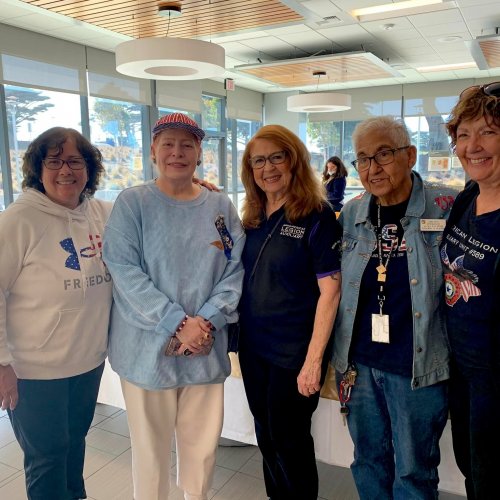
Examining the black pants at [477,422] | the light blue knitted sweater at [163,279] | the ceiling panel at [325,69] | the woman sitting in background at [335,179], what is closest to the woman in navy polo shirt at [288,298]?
the light blue knitted sweater at [163,279]

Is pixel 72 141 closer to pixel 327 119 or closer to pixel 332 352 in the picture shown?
pixel 332 352

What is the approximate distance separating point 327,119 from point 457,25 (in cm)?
573

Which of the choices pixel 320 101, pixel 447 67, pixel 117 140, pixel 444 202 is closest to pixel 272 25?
pixel 320 101

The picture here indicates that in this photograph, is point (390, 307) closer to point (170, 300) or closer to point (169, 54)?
point (170, 300)

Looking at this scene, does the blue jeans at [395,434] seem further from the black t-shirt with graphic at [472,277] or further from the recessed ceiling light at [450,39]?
the recessed ceiling light at [450,39]

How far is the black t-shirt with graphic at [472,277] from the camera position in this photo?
144cm

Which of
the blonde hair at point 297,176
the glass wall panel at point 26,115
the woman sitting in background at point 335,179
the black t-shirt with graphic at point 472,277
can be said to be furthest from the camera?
the woman sitting in background at point 335,179

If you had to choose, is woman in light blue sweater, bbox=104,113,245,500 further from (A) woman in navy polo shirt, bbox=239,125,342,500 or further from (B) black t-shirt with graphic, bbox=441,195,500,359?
(B) black t-shirt with graphic, bbox=441,195,500,359

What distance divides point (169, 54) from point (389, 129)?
10.2 ft

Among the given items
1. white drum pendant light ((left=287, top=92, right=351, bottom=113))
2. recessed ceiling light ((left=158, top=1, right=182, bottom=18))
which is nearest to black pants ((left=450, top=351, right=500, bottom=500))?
recessed ceiling light ((left=158, top=1, right=182, bottom=18))

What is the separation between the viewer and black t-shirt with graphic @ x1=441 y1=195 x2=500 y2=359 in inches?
56.6

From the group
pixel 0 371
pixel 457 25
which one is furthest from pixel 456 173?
pixel 0 371

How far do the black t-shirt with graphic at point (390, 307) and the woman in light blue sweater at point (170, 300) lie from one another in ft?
1.59

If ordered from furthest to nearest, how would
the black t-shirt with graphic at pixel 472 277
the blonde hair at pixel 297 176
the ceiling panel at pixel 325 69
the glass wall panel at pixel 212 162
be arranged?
the glass wall panel at pixel 212 162 < the ceiling panel at pixel 325 69 < the blonde hair at pixel 297 176 < the black t-shirt with graphic at pixel 472 277
